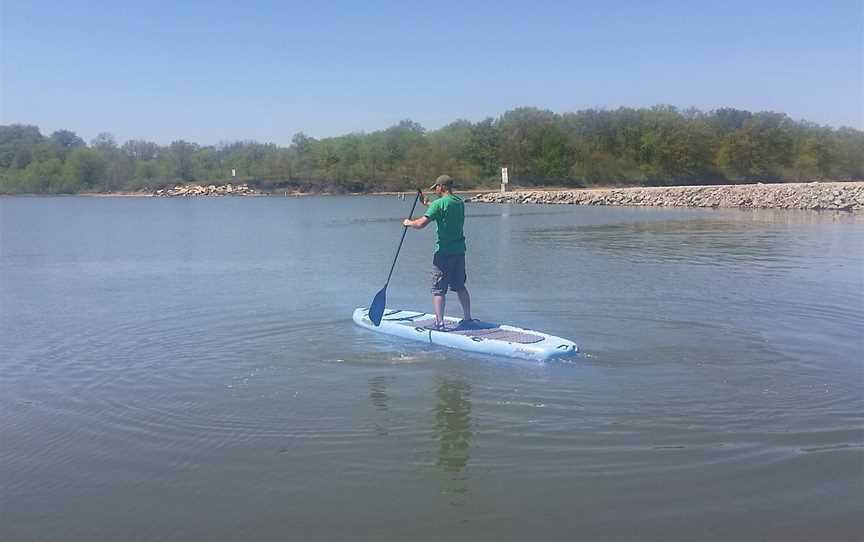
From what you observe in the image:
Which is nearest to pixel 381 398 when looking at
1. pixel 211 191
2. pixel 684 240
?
pixel 684 240

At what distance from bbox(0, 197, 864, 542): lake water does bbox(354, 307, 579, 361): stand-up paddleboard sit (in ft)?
0.64

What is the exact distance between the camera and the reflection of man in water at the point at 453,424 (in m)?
6.20

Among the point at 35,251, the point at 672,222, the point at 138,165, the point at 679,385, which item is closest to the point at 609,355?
the point at 679,385

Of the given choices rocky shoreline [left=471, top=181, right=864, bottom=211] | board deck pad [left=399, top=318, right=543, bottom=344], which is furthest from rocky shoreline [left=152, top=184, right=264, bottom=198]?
board deck pad [left=399, top=318, right=543, bottom=344]

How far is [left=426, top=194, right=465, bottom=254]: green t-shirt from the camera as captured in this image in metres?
Result: 10.1

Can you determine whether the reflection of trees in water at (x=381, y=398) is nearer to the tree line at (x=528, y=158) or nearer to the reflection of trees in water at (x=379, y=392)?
the reflection of trees in water at (x=379, y=392)

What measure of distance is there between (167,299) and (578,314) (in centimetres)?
763

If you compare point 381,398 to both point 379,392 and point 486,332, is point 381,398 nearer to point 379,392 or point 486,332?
point 379,392

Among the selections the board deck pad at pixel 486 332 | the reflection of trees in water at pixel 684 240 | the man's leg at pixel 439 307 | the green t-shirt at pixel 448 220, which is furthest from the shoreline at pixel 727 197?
the man's leg at pixel 439 307

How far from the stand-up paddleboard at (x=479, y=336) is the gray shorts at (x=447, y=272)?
554 millimetres

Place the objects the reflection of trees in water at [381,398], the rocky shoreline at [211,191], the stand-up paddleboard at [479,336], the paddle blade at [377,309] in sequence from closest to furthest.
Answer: the reflection of trees in water at [381,398] → the stand-up paddleboard at [479,336] → the paddle blade at [377,309] → the rocky shoreline at [211,191]

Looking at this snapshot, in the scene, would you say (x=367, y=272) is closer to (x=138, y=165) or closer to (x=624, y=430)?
(x=624, y=430)

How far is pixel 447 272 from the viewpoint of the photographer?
407 inches

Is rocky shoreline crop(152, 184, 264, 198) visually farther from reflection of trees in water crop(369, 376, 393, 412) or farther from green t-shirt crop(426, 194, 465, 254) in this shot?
reflection of trees in water crop(369, 376, 393, 412)
